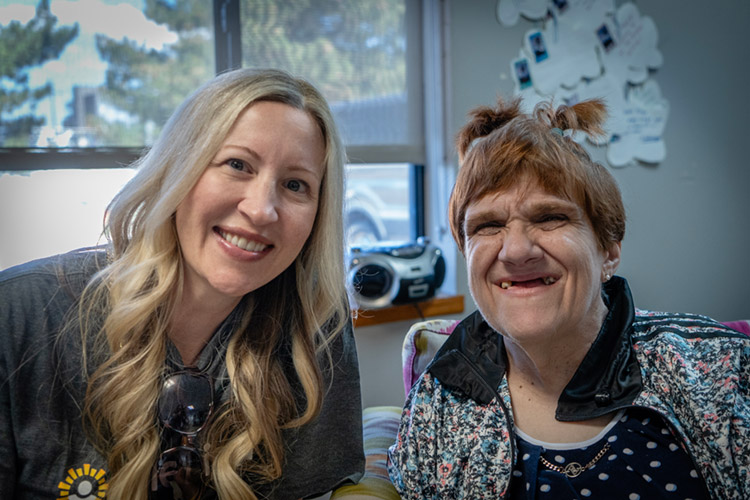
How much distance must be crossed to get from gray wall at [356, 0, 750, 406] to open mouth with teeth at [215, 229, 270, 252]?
2.33 metres

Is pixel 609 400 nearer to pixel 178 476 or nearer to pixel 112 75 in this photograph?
pixel 178 476

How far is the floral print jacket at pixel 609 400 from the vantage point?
1.14 meters

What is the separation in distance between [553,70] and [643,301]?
1333 millimetres

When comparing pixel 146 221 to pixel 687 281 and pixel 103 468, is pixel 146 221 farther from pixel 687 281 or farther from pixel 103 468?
pixel 687 281

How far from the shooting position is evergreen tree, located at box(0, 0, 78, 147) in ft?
6.02

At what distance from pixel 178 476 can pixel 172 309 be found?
13.0 inches

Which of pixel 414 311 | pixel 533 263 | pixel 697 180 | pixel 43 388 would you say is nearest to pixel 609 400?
pixel 533 263

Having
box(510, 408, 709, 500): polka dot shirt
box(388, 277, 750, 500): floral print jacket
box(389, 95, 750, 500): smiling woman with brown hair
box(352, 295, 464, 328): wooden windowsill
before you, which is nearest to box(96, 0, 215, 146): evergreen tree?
box(352, 295, 464, 328): wooden windowsill

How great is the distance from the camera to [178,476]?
1.24 metres

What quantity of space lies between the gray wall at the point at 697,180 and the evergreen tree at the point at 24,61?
250 cm

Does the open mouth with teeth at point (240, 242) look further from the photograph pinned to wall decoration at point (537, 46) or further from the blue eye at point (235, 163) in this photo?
the photograph pinned to wall decoration at point (537, 46)

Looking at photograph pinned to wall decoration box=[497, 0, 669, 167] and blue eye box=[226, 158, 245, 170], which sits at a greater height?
photograph pinned to wall decoration box=[497, 0, 669, 167]

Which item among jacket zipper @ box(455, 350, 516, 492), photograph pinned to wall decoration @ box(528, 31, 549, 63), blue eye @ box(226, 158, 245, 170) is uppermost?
photograph pinned to wall decoration @ box(528, 31, 549, 63)

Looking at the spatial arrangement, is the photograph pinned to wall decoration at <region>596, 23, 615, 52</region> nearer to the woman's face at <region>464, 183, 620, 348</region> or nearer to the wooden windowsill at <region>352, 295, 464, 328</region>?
the wooden windowsill at <region>352, 295, 464, 328</region>
